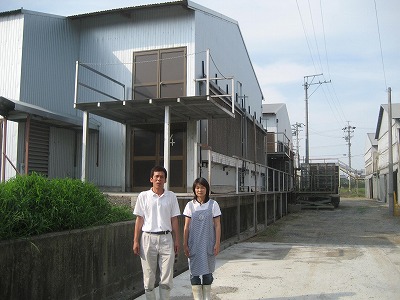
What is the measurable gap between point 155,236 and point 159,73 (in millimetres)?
8892

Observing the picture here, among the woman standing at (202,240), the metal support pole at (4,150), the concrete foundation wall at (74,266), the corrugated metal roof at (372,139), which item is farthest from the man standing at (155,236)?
the corrugated metal roof at (372,139)

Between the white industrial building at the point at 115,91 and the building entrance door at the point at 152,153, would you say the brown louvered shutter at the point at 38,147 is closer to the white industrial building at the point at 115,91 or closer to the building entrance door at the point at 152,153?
the white industrial building at the point at 115,91

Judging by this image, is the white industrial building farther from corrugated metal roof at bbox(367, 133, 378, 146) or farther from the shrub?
corrugated metal roof at bbox(367, 133, 378, 146)

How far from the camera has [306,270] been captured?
784 cm

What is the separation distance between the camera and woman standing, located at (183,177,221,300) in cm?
492

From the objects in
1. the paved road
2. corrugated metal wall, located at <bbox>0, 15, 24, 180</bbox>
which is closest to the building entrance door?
the paved road

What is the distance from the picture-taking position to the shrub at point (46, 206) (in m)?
4.48

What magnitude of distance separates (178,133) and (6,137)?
5048 millimetres

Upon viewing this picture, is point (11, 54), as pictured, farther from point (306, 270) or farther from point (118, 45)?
point (306, 270)

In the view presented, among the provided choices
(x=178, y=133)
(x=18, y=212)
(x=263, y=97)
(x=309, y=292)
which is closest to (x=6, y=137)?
(x=178, y=133)

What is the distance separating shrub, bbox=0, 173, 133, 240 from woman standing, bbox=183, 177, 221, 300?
1587 mm

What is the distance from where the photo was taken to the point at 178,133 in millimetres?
12898

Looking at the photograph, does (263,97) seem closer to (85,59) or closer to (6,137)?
(85,59)

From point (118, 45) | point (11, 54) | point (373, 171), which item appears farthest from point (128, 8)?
point (373, 171)
